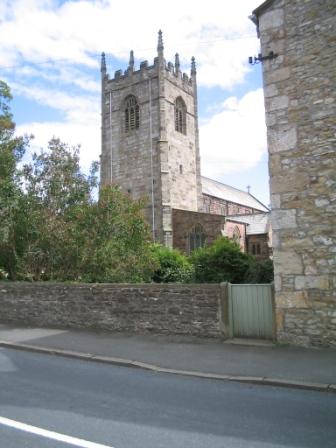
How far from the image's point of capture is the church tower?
123 feet

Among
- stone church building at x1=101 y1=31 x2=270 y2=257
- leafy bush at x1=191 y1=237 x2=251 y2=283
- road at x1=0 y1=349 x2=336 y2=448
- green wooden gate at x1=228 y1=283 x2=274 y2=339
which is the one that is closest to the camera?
road at x1=0 y1=349 x2=336 y2=448

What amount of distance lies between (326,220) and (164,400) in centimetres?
485

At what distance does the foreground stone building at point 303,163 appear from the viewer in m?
8.42

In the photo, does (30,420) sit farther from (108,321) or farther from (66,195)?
(66,195)

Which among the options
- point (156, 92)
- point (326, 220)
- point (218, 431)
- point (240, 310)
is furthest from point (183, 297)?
point (156, 92)

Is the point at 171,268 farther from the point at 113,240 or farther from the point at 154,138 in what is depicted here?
the point at 154,138

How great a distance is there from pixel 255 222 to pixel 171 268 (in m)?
20.3

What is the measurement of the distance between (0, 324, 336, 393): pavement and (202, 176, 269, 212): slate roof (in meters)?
39.6

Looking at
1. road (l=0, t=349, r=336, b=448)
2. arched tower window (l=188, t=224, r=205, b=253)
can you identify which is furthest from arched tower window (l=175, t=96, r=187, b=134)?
road (l=0, t=349, r=336, b=448)

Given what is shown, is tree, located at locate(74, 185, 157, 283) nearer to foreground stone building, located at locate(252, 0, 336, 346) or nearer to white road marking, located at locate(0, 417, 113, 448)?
foreground stone building, located at locate(252, 0, 336, 346)

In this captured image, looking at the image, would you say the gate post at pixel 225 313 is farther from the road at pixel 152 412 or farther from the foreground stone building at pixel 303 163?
the road at pixel 152 412

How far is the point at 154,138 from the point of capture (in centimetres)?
3831

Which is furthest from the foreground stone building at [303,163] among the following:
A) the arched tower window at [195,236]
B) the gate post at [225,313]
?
the arched tower window at [195,236]

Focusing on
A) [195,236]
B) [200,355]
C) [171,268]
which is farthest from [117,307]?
[195,236]
